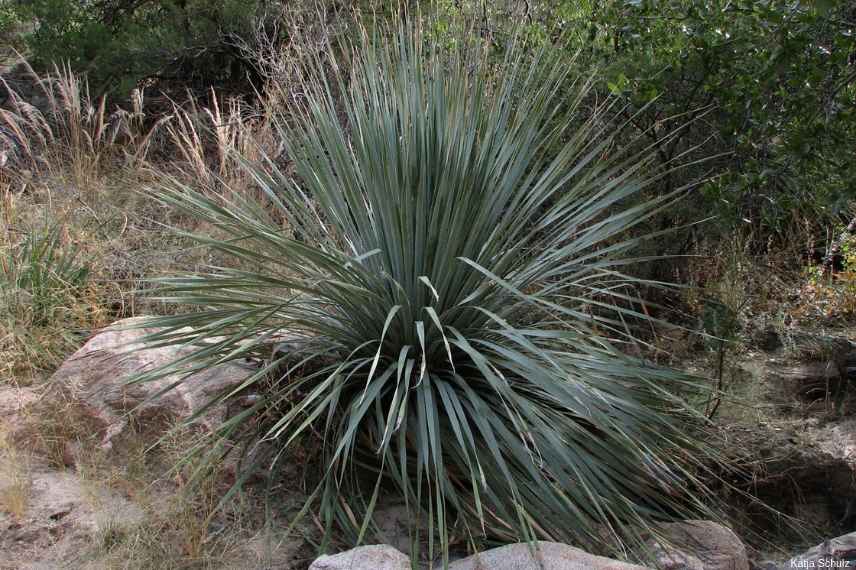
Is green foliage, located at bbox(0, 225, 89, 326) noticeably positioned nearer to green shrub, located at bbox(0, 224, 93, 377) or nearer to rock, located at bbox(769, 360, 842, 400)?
green shrub, located at bbox(0, 224, 93, 377)

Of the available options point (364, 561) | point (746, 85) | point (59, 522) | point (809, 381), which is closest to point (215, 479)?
point (59, 522)

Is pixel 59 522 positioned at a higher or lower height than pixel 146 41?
lower

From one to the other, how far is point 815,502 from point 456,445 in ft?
6.22

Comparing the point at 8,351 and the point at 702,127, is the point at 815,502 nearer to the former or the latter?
the point at 702,127

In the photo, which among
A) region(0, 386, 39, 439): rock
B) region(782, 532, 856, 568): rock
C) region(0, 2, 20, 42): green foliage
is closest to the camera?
region(782, 532, 856, 568): rock

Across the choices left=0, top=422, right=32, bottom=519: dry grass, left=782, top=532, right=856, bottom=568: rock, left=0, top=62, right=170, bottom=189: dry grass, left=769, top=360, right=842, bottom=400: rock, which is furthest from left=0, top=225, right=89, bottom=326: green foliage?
left=769, top=360, right=842, bottom=400: rock

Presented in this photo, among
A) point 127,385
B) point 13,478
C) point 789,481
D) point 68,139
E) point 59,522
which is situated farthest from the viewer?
point 68,139

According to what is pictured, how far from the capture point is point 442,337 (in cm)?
282

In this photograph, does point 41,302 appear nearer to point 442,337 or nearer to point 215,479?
point 215,479

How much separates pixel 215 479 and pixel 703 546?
1778 mm

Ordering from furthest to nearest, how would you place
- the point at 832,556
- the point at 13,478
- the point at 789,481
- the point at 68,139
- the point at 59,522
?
the point at 68,139 → the point at 789,481 → the point at 13,478 → the point at 59,522 → the point at 832,556

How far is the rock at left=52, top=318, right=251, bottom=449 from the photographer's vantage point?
325 cm

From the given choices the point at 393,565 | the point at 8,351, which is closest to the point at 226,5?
the point at 8,351

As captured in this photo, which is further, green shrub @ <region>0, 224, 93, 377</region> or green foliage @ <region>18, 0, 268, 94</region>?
green foliage @ <region>18, 0, 268, 94</region>
